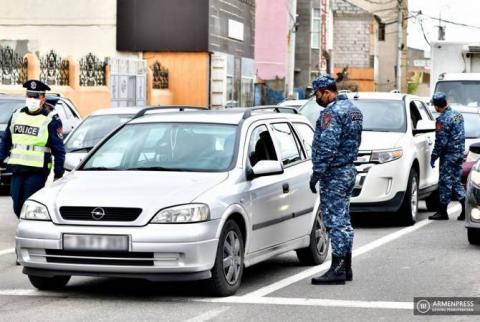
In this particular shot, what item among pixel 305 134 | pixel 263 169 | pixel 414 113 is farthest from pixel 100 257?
pixel 414 113

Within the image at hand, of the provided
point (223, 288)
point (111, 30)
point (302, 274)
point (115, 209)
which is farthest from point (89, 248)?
point (111, 30)

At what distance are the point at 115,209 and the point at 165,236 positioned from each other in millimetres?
467

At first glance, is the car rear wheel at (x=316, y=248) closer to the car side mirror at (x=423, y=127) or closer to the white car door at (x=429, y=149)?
the car side mirror at (x=423, y=127)

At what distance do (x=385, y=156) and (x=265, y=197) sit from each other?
5722mm

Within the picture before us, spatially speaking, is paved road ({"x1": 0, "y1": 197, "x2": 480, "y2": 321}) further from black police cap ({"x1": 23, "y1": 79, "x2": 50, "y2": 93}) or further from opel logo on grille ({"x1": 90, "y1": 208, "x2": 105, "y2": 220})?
black police cap ({"x1": 23, "y1": 79, "x2": 50, "y2": 93})

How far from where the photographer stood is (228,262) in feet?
31.9

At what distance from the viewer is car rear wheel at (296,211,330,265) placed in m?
11.8

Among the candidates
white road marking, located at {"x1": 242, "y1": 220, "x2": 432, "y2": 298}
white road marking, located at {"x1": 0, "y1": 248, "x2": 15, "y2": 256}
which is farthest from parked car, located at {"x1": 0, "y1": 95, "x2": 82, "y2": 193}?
white road marking, located at {"x1": 242, "y1": 220, "x2": 432, "y2": 298}

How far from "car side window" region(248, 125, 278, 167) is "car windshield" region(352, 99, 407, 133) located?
18.7 ft

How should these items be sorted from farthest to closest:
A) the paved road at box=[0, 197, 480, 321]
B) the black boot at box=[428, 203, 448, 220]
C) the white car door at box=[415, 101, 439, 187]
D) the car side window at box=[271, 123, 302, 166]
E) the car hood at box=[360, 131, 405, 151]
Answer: the white car door at box=[415, 101, 439, 187] → the black boot at box=[428, 203, 448, 220] → the car hood at box=[360, 131, 405, 151] → the car side window at box=[271, 123, 302, 166] → the paved road at box=[0, 197, 480, 321]

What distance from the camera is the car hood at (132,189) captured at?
9289mm

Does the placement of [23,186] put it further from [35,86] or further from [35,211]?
[35,211]

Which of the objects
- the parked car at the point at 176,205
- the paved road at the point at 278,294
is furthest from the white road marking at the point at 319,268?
the parked car at the point at 176,205

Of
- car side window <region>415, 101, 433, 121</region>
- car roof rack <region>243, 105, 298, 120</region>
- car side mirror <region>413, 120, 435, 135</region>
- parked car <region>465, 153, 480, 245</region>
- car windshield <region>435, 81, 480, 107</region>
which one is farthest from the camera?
car windshield <region>435, 81, 480, 107</region>
